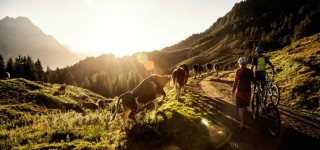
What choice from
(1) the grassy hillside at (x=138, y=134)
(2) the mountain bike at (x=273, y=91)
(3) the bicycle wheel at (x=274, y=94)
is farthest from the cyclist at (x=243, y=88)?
(3) the bicycle wheel at (x=274, y=94)

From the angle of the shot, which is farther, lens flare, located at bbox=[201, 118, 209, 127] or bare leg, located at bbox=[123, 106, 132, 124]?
bare leg, located at bbox=[123, 106, 132, 124]

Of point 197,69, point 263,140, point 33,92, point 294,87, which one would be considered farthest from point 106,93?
point 263,140

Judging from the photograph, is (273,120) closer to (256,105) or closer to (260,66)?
(256,105)

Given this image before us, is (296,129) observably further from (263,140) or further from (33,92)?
(33,92)

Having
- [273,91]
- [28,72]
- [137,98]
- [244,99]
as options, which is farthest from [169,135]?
[28,72]

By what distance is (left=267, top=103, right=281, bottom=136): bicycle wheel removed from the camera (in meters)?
10.6

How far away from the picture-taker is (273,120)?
10.9 metres

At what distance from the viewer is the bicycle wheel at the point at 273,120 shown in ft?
34.8

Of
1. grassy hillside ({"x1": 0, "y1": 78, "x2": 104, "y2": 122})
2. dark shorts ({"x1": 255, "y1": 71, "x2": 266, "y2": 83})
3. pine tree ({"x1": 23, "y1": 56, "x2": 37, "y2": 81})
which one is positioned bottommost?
grassy hillside ({"x1": 0, "y1": 78, "x2": 104, "y2": 122})

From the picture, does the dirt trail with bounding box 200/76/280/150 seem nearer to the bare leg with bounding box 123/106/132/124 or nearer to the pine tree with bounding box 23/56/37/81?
the bare leg with bounding box 123/106/132/124

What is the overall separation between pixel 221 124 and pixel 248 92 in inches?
88.8

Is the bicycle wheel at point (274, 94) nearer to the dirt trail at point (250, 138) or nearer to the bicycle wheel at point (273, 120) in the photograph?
the dirt trail at point (250, 138)

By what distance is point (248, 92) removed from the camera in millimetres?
11820

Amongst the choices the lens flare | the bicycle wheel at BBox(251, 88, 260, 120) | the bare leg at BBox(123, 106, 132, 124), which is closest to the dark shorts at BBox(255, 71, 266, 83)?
the bicycle wheel at BBox(251, 88, 260, 120)
